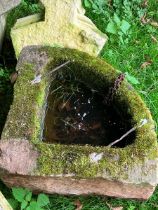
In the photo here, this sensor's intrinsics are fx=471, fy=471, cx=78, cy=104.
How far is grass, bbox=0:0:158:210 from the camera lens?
4145 mm

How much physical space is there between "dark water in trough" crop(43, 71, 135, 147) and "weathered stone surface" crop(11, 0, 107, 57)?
566mm

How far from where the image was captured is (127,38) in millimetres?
4430

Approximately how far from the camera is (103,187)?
3152 millimetres

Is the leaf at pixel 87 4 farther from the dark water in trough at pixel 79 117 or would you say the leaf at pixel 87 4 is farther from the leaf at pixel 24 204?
the leaf at pixel 24 204

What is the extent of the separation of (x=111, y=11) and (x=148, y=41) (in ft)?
1.56

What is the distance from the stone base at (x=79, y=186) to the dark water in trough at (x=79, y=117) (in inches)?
12.2

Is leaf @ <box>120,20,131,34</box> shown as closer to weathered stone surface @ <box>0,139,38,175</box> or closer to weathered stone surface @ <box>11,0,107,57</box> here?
weathered stone surface @ <box>11,0,107,57</box>

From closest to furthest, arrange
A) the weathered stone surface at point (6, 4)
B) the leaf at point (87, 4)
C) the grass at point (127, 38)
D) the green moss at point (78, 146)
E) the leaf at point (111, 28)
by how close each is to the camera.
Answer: the green moss at point (78, 146) < the weathered stone surface at point (6, 4) < the grass at point (127, 38) < the leaf at point (111, 28) < the leaf at point (87, 4)

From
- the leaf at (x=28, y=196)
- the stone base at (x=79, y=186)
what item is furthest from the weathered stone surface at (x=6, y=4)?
the leaf at (x=28, y=196)

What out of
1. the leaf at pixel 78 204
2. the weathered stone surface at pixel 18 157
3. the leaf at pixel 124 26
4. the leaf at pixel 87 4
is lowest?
the leaf at pixel 78 204

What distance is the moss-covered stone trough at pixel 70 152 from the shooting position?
298 cm

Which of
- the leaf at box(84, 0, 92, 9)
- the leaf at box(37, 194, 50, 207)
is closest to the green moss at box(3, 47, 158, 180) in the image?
the leaf at box(37, 194, 50, 207)

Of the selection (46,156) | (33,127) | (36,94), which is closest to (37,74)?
(36,94)

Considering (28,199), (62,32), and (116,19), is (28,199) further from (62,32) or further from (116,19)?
(116,19)
